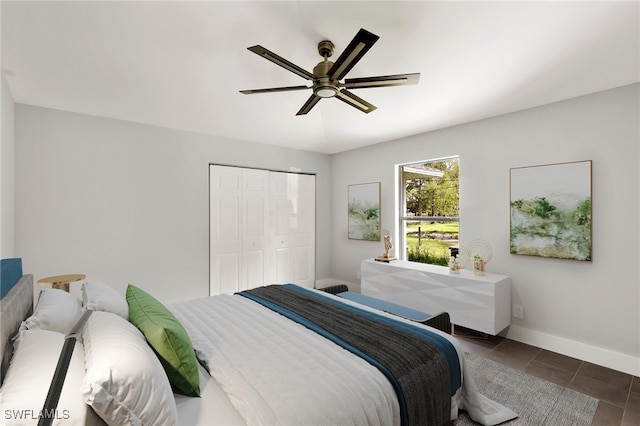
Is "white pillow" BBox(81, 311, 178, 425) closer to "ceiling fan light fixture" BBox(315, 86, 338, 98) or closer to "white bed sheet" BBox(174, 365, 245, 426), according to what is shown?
"white bed sheet" BBox(174, 365, 245, 426)

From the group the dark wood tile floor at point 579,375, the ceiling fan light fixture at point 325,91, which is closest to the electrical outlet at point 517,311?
the dark wood tile floor at point 579,375

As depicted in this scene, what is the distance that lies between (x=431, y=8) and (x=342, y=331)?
2.26 m

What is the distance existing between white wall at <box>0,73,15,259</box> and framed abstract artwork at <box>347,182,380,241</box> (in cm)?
420

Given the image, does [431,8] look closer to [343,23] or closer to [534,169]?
[343,23]

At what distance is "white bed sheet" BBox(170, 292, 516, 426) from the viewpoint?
1157mm

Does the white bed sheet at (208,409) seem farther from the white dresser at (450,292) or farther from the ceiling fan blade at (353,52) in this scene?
the white dresser at (450,292)

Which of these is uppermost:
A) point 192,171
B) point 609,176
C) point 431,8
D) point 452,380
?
point 431,8

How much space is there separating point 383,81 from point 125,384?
216 cm

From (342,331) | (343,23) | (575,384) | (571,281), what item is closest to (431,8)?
(343,23)

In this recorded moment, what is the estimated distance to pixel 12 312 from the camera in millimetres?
1284

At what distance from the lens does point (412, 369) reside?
1.47 m

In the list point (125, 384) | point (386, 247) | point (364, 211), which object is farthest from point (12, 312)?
point (364, 211)

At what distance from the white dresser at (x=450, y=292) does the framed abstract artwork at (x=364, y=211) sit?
2.63 feet

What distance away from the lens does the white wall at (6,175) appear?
2338 millimetres
